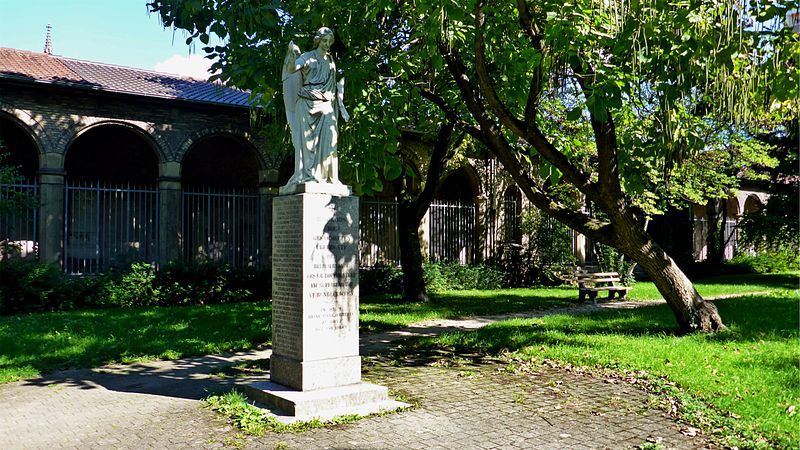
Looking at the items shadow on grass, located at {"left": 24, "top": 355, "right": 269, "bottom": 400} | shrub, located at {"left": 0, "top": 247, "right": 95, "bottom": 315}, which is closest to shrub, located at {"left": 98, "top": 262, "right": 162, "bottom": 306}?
shrub, located at {"left": 0, "top": 247, "right": 95, "bottom": 315}

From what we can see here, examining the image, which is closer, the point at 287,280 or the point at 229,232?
the point at 287,280

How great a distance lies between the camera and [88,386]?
25.7ft

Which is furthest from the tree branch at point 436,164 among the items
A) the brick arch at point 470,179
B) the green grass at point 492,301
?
the brick arch at point 470,179

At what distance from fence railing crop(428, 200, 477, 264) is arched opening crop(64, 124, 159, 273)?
8.67 metres

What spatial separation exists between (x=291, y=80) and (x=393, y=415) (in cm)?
362

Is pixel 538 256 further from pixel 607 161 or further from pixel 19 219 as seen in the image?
pixel 19 219

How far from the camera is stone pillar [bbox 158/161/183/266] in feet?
55.9

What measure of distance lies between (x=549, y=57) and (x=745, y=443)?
4.97 m

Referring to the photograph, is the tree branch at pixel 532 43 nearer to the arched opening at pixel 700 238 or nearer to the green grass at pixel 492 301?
the green grass at pixel 492 301

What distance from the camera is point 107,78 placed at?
17219mm

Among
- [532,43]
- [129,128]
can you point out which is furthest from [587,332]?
[129,128]

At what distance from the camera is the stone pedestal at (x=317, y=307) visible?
6.65 m

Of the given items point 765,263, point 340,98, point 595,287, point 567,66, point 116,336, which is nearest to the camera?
point 340,98

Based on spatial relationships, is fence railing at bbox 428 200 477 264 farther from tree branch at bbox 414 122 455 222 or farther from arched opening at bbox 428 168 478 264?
tree branch at bbox 414 122 455 222
